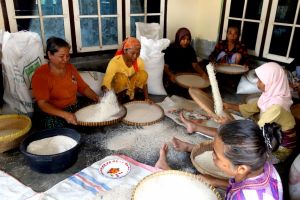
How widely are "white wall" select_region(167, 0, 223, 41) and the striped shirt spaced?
10.9 feet

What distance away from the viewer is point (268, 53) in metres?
3.66

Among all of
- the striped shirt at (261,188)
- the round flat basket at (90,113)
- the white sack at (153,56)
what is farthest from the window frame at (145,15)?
the striped shirt at (261,188)

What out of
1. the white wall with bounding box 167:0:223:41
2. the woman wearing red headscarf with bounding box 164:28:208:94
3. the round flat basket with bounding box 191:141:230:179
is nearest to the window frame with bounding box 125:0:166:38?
the white wall with bounding box 167:0:223:41

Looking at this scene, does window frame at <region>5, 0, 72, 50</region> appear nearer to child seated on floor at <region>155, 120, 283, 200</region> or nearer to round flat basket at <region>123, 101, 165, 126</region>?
round flat basket at <region>123, 101, 165, 126</region>

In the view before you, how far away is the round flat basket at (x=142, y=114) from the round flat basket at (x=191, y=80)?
0.66 meters

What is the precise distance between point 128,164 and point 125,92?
1.25 m

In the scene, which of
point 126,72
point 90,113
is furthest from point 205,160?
point 126,72

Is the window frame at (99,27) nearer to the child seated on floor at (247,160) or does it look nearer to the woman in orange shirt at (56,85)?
the woman in orange shirt at (56,85)

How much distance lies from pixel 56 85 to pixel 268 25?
290 cm

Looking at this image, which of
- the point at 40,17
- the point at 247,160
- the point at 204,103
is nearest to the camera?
the point at 247,160

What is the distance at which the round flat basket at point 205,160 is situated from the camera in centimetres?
163

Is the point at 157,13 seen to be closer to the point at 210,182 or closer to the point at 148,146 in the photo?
the point at 148,146

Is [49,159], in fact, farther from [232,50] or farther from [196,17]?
[196,17]

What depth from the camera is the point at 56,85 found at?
2.20 meters
